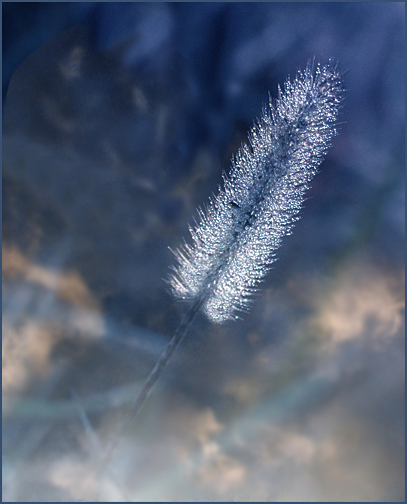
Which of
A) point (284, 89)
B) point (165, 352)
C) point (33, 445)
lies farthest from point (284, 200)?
point (33, 445)

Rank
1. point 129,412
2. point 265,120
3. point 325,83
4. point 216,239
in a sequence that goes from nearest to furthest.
A: 1. point 325,83
2. point 265,120
3. point 216,239
4. point 129,412

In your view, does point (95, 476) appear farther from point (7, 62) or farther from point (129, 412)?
point (7, 62)

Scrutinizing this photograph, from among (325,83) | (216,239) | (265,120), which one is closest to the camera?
(325,83)

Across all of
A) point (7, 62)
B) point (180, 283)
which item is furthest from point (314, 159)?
point (7, 62)

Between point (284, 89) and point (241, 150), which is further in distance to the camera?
point (241, 150)

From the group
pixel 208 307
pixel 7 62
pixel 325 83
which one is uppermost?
pixel 325 83

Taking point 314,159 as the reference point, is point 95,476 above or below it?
below
